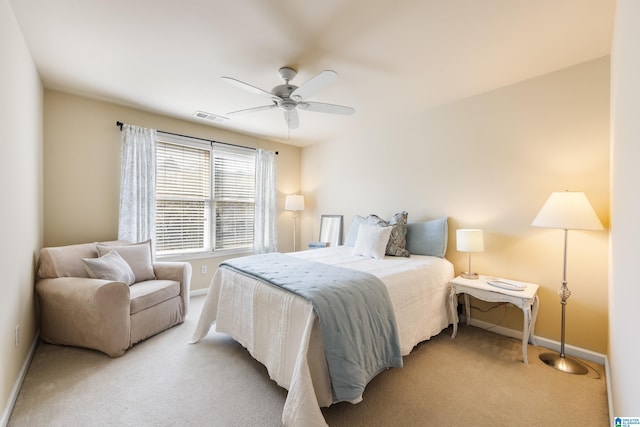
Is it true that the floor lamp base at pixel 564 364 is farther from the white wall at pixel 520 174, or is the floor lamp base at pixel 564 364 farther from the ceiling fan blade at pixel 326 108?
the ceiling fan blade at pixel 326 108

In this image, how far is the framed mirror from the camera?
4.50 m

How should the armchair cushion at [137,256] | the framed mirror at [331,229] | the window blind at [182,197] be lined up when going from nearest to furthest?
the armchair cushion at [137,256] < the window blind at [182,197] < the framed mirror at [331,229]

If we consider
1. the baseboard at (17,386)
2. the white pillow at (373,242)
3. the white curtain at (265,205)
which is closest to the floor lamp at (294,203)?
the white curtain at (265,205)

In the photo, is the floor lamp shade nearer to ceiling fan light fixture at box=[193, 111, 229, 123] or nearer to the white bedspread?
the white bedspread

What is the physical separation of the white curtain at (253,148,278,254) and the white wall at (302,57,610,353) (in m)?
1.99

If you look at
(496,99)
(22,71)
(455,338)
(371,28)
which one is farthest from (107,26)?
(455,338)

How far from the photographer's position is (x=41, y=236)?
9.18 ft

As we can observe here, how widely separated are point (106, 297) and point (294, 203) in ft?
10.0

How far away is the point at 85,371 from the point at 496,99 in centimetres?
453

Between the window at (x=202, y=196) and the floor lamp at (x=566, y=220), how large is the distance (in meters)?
3.97

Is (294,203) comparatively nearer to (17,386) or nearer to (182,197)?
(182,197)

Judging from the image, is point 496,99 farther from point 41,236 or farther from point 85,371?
point 41,236

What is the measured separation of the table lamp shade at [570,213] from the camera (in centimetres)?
202

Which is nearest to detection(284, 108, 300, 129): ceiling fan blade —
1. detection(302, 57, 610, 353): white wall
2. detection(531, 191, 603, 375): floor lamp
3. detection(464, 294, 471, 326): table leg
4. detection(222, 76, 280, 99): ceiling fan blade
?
detection(222, 76, 280, 99): ceiling fan blade
